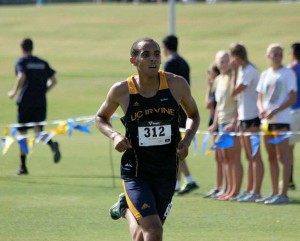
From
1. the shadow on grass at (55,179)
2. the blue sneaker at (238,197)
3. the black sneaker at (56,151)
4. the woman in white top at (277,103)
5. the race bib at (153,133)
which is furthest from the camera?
the black sneaker at (56,151)

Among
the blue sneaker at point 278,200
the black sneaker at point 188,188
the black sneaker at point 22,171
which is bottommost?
the black sneaker at point 22,171

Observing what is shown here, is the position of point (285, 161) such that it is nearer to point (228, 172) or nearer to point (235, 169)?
point (235, 169)

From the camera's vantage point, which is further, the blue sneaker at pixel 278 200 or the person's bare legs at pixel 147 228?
the blue sneaker at pixel 278 200

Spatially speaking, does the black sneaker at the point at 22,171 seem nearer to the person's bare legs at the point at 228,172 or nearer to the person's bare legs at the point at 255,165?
the person's bare legs at the point at 228,172

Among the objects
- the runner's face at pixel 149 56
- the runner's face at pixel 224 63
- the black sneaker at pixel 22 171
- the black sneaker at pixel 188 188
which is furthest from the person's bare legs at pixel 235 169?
the runner's face at pixel 149 56

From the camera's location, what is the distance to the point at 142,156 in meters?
8.38

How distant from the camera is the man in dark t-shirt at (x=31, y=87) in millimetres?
16797

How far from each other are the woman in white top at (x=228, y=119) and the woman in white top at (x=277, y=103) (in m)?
0.49

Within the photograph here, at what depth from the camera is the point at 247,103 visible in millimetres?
13055

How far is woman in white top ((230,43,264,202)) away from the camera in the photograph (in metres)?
13.0

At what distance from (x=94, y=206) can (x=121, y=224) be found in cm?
128

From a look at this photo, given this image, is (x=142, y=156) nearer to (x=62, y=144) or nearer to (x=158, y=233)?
(x=158, y=233)

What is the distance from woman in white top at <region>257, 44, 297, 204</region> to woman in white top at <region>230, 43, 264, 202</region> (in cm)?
17

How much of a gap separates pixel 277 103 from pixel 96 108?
16.8 m
